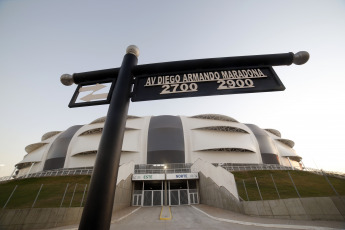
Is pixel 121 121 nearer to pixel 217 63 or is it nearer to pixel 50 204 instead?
pixel 217 63

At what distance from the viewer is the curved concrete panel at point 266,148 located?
138ft

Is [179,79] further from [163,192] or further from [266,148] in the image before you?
[266,148]

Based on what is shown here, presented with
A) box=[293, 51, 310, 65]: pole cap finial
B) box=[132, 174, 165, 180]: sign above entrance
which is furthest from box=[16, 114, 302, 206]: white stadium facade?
box=[293, 51, 310, 65]: pole cap finial

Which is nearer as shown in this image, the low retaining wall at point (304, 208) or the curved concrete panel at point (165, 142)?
the low retaining wall at point (304, 208)

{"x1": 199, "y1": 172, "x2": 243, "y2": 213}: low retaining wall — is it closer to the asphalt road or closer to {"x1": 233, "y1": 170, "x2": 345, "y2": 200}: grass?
{"x1": 233, "y1": 170, "x2": 345, "y2": 200}: grass

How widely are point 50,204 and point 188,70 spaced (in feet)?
56.9

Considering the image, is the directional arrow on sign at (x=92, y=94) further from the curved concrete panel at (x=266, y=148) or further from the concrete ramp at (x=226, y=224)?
the curved concrete panel at (x=266, y=148)

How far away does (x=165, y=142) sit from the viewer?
127 ft

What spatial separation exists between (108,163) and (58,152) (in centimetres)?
5120

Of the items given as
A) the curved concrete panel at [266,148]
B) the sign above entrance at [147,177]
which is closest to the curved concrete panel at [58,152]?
the sign above entrance at [147,177]

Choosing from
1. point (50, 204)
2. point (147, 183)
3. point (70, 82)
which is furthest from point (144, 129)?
point (70, 82)

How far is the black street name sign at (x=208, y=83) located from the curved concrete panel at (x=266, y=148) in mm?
46387

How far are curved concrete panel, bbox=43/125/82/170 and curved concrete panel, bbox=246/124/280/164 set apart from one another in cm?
5401

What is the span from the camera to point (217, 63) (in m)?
2.90
